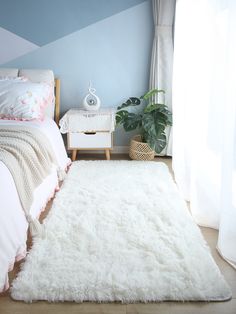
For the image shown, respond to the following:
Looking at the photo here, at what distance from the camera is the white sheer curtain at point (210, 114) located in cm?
154

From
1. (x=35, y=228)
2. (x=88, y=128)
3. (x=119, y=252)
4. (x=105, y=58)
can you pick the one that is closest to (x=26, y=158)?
(x=35, y=228)

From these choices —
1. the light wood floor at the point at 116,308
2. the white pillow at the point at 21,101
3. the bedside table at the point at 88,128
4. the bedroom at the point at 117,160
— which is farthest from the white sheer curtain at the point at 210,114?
the white pillow at the point at 21,101

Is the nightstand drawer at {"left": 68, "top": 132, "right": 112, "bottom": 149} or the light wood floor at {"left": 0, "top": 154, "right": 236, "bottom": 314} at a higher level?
the nightstand drawer at {"left": 68, "top": 132, "right": 112, "bottom": 149}

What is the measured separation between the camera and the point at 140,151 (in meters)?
3.37

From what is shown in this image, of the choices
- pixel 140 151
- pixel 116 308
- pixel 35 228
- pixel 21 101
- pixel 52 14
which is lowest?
pixel 116 308

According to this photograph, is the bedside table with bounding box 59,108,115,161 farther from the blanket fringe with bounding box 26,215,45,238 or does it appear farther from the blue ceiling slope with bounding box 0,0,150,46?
the blanket fringe with bounding box 26,215,45,238

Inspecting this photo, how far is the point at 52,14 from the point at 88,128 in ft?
4.62

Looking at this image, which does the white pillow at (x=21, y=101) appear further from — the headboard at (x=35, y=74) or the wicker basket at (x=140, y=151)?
the wicker basket at (x=140, y=151)

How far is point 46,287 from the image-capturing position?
4.58ft

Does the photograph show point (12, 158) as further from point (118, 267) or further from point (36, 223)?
point (118, 267)

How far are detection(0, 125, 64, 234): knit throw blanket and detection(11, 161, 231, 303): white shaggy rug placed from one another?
291 mm

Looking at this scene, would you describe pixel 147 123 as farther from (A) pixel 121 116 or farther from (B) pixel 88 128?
(B) pixel 88 128

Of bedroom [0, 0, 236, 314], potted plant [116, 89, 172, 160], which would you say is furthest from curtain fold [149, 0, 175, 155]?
potted plant [116, 89, 172, 160]

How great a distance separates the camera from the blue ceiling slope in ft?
10.7
